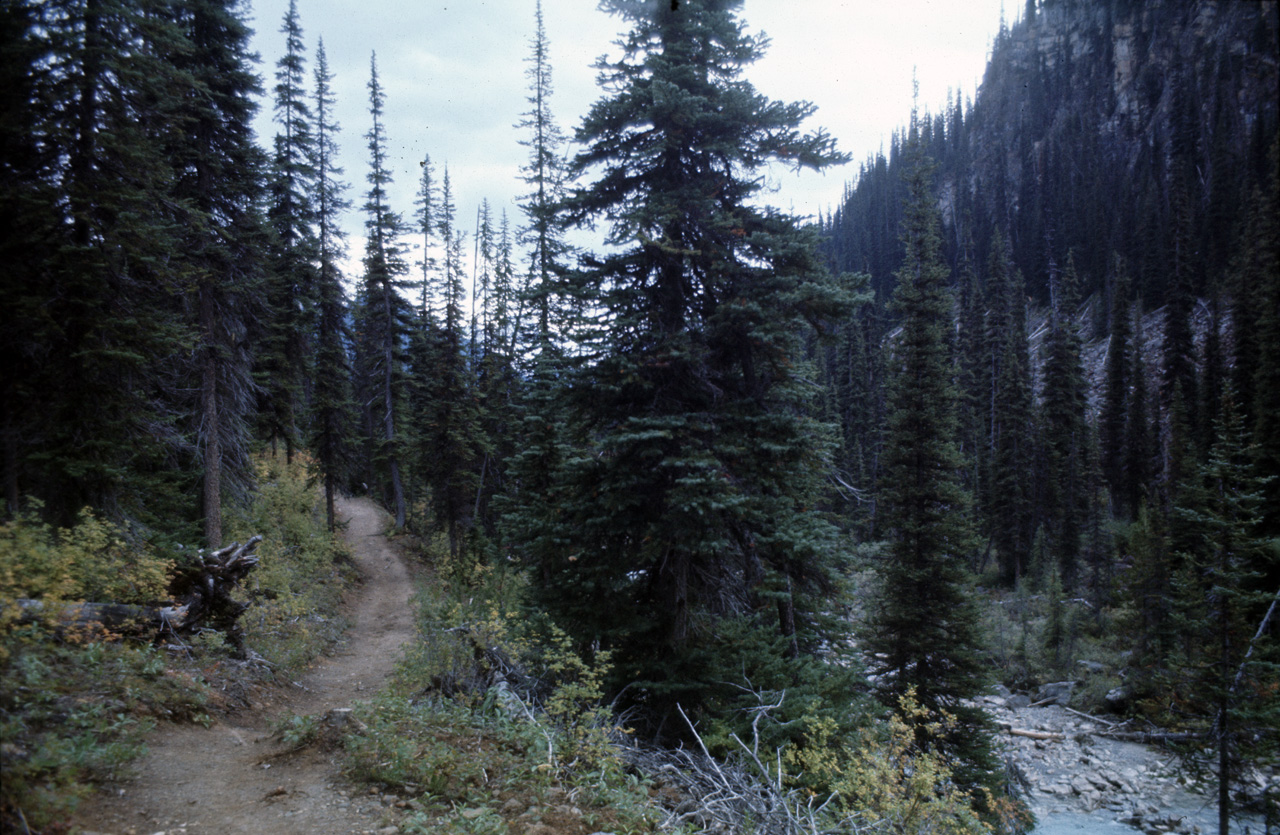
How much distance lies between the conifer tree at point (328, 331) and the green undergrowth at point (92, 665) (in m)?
11.1

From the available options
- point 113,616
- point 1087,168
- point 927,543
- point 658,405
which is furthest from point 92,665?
point 1087,168

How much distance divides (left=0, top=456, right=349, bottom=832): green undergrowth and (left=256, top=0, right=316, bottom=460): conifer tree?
10.4 m

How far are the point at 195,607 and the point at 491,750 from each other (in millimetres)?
5704

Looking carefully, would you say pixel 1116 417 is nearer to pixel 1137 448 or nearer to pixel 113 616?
pixel 1137 448

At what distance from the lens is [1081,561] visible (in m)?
36.5

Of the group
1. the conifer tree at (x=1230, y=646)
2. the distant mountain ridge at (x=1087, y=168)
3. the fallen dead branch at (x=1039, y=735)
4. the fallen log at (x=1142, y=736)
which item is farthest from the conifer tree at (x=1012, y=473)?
the conifer tree at (x=1230, y=646)

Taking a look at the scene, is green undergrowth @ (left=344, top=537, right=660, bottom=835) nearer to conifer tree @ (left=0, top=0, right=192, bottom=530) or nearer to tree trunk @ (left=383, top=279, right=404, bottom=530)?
conifer tree @ (left=0, top=0, right=192, bottom=530)

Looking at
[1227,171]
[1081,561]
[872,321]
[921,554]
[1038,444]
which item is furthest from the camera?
[872,321]

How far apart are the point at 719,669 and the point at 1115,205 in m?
92.3

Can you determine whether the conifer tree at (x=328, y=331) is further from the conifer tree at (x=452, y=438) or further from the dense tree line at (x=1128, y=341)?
the dense tree line at (x=1128, y=341)

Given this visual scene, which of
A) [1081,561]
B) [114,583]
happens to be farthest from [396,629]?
[1081,561]

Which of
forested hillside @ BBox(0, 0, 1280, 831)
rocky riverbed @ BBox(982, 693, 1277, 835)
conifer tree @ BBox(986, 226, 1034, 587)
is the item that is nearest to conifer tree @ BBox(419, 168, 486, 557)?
forested hillside @ BBox(0, 0, 1280, 831)

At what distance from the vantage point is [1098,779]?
60.0 feet

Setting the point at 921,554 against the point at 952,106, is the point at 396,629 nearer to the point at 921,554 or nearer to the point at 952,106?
the point at 921,554
